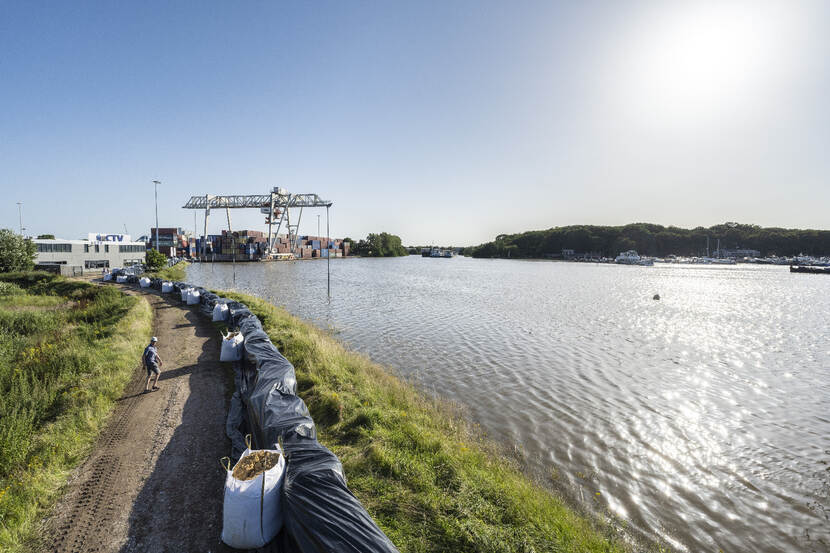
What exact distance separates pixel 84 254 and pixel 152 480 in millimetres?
54478

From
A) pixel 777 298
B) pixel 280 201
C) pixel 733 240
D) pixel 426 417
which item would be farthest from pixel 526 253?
pixel 426 417

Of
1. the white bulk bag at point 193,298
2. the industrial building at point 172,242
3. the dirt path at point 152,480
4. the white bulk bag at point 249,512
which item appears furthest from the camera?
the industrial building at point 172,242

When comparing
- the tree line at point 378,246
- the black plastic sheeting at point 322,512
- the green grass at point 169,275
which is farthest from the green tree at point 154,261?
the tree line at point 378,246

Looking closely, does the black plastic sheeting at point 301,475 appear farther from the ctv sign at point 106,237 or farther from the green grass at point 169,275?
the ctv sign at point 106,237

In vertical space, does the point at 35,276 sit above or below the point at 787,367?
above

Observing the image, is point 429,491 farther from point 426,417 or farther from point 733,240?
point 733,240

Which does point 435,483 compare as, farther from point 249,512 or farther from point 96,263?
point 96,263

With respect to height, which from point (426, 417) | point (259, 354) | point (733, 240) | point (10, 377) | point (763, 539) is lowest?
point (763, 539)

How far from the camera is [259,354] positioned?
28.0 feet

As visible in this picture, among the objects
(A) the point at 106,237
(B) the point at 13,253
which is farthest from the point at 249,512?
(A) the point at 106,237

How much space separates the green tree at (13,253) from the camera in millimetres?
29906

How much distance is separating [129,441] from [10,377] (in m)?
5.77

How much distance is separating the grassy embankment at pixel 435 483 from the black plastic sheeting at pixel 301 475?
3.21ft

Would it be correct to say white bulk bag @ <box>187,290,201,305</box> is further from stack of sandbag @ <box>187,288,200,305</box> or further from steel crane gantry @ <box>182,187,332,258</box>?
steel crane gantry @ <box>182,187,332,258</box>
